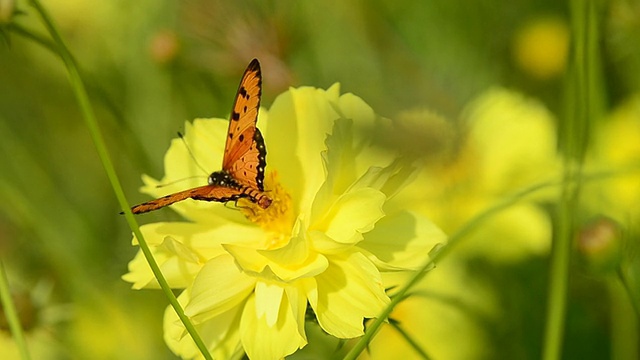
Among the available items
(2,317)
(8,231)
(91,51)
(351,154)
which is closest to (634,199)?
(351,154)

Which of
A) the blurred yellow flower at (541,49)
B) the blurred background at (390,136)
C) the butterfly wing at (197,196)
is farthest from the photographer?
the blurred yellow flower at (541,49)

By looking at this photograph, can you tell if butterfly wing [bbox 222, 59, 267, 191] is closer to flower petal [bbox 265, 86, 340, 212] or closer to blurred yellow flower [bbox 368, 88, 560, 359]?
flower petal [bbox 265, 86, 340, 212]

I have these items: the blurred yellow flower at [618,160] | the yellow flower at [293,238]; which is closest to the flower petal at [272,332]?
the yellow flower at [293,238]

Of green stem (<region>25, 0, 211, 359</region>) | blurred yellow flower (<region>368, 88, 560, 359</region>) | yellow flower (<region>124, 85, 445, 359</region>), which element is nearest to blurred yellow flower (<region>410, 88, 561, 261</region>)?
blurred yellow flower (<region>368, 88, 560, 359</region>)

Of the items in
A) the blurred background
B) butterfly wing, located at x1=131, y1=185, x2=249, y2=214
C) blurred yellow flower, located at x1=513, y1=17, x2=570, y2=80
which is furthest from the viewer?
blurred yellow flower, located at x1=513, y1=17, x2=570, y2=80

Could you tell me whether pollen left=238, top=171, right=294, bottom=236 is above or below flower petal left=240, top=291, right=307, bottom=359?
above

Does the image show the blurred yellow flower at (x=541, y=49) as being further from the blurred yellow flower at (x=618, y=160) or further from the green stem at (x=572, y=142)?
the green stem at (x=572, y=142)

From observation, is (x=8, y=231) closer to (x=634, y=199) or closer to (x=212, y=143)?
(x=212, y=143)

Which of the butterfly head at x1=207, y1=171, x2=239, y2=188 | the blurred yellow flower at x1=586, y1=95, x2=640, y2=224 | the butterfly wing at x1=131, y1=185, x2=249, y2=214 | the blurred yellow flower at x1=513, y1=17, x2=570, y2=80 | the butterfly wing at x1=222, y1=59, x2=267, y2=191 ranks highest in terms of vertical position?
the blurred yellow flower at x1=513, y1=17, x2=570, y2=80
